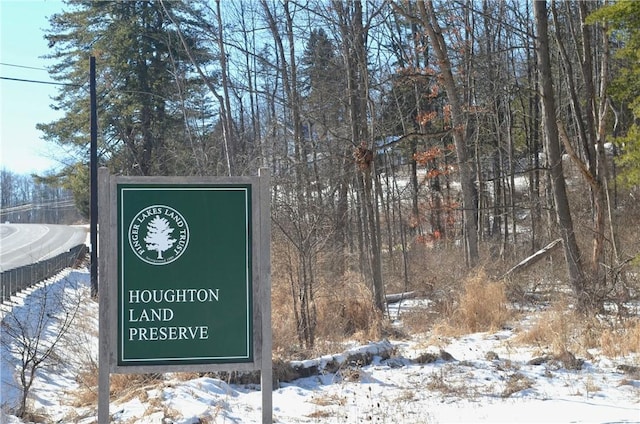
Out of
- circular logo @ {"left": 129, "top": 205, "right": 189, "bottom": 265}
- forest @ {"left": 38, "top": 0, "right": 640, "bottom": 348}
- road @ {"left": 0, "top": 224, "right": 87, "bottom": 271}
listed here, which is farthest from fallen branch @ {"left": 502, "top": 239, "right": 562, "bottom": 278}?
road @ {"left": 0, "top": 224, "right": 87, "bottom": 271}

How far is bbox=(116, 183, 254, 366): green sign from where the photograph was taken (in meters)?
4.65

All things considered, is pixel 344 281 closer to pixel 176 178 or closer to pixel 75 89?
pixel 176 178

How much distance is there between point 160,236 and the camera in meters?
4.73

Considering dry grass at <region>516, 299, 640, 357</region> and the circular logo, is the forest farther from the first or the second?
the circular logo

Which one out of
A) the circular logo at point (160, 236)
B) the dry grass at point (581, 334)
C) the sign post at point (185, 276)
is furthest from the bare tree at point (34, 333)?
the dry grass at point (581, 334)

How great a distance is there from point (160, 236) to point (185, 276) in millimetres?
324

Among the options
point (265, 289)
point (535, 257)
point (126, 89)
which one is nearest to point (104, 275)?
point (265, 289)

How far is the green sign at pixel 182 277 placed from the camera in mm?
4648

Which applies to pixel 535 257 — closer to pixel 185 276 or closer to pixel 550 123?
pixel 550 123

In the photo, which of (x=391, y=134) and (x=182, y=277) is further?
(x=391, y=134)

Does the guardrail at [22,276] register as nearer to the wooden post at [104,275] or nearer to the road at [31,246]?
the road at [31,246]

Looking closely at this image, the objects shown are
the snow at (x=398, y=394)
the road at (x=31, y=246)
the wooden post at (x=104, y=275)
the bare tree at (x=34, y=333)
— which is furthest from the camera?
the road at (x=31, y=246)

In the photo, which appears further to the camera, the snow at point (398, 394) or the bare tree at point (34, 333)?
the bare tree at point (34, 333)

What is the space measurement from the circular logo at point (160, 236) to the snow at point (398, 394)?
2126mm
